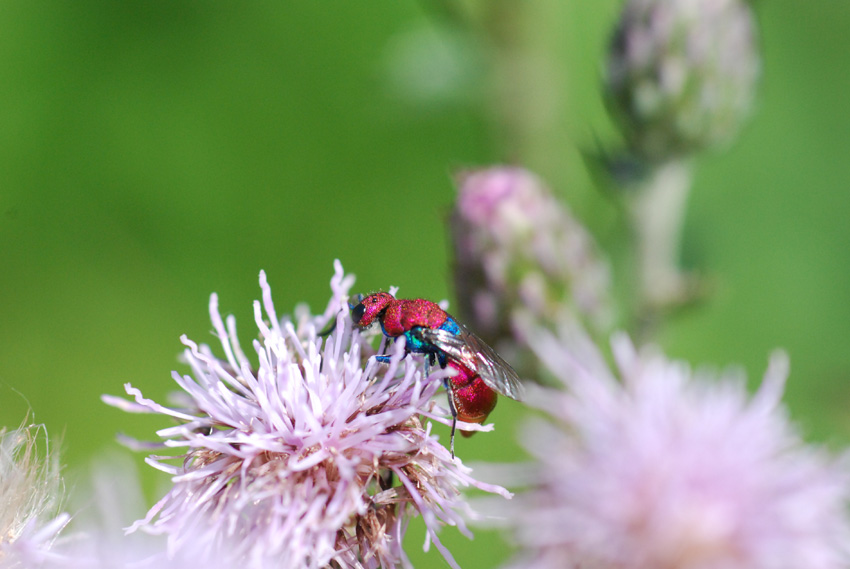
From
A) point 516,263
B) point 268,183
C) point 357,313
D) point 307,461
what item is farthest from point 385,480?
point 268,183

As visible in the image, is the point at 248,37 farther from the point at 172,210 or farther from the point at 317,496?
the point at 317,496

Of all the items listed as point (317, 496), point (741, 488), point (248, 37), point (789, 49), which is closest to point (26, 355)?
point (248, 37)

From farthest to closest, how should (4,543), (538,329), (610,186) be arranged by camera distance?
(610,186) < (538,329) < (4,543)

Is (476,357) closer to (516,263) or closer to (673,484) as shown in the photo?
(673,484)

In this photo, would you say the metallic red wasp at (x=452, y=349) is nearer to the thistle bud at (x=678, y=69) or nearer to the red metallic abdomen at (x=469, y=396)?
the red metallic abdomen at (x=469, y=396)

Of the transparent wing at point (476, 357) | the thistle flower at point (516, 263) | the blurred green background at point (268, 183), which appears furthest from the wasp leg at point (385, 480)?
the blurred green background at point (268, 183)

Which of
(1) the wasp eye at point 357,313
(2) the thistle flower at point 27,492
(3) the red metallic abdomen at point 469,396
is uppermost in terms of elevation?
(1) the wasp eye at point 357,313
